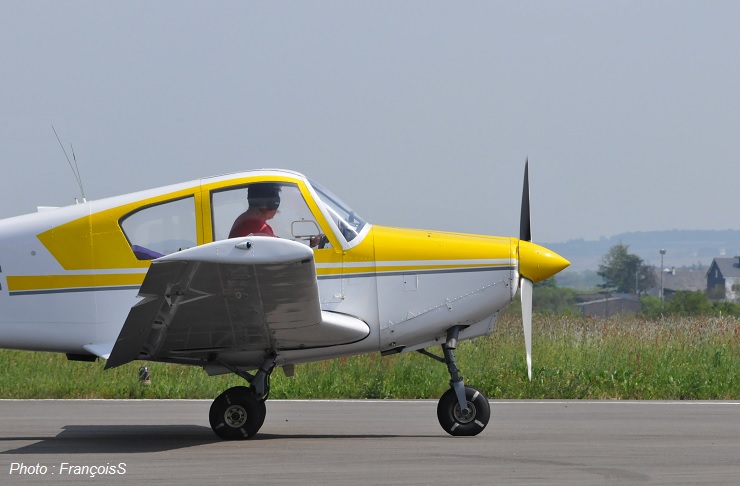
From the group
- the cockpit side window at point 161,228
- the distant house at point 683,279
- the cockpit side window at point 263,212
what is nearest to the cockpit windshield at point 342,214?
the cockpit side window at point 263,212

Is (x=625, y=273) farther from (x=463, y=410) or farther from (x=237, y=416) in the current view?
(x=237, y=416)

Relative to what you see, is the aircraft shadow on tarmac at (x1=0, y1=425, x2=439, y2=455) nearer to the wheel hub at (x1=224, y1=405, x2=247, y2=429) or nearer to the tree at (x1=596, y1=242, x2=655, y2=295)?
the wheel hub at (x1=224, y1=405, x2=247, y2=429)

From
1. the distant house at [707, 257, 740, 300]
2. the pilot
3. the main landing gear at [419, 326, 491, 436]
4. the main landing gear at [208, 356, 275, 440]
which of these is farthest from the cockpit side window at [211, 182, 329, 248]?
the distant house at [707, 257, 740, 300]

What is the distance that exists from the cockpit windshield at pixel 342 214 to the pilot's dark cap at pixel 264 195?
39cm

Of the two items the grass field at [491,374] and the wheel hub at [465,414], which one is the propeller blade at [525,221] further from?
the grass field at [491,374]

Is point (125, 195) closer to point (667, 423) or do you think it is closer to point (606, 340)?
point (667, 423)

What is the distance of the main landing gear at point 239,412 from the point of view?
1005 cm

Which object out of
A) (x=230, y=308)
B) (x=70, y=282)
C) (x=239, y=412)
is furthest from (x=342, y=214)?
(x=70, y=282)

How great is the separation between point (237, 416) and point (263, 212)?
1.90 metres

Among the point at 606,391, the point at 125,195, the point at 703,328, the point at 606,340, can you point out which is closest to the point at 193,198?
the point at 125,195

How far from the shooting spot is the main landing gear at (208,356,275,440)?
10.0 m

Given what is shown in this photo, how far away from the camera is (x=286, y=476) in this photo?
26.8ft

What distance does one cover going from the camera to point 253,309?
30.5 feet

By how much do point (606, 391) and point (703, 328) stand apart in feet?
22.7
